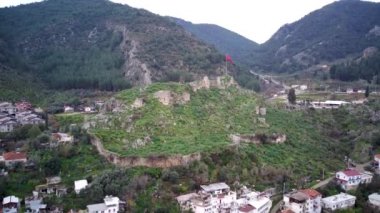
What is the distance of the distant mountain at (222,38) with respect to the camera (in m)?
160

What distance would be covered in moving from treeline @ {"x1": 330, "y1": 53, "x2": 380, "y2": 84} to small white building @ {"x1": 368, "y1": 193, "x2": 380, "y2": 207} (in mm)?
45031

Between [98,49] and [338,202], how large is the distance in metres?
55.8

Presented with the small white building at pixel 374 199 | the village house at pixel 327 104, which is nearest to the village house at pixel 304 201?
the small white building at pixel 374 199

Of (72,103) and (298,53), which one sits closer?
(72,103)

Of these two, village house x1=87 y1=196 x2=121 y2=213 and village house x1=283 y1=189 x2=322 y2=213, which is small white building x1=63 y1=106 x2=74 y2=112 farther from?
village house x1=283 y1=189 x2=322 y2=213

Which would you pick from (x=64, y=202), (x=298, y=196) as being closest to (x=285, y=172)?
(x=298, y=196)

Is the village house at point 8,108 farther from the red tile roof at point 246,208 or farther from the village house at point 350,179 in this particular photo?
the village house at point 350,179

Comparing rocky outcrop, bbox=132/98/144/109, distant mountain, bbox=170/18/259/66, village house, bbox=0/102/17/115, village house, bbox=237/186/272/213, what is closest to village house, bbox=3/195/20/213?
rocky outcrop, bbox=132/98/144/109

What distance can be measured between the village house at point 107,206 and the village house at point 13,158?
9.40 m

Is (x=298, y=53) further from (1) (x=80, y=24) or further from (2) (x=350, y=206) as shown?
(2) (x=350, y=206)

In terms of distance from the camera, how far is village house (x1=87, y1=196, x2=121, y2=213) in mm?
28656

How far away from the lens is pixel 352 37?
368 feet

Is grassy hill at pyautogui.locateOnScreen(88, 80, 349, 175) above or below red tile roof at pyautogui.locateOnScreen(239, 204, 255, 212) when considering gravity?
above

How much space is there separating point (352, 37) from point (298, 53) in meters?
13.4
